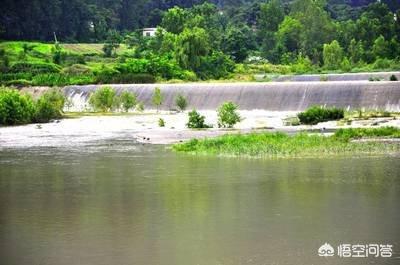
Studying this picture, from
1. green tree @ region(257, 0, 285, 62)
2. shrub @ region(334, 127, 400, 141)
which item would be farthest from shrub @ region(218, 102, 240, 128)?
green tree @ region(257, 0, 285, 62)

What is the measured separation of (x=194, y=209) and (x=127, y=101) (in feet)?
116

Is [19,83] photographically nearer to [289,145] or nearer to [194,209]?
[289,145]

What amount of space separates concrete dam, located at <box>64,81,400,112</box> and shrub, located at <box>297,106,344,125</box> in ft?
17.3

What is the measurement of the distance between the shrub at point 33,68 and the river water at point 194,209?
42843 mm

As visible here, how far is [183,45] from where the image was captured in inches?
2724

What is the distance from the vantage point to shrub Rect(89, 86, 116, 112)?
54.6 metres

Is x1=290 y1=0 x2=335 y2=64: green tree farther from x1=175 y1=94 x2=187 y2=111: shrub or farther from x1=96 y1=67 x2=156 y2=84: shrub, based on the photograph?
x1=175 y1=94 x2=187 y2=111: shrub

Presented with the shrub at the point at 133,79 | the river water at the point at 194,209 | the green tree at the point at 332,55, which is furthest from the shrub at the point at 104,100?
the river water at the point at 194,209

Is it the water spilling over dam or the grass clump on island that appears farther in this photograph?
the water spilling over dam

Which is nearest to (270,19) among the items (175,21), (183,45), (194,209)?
(175,21)

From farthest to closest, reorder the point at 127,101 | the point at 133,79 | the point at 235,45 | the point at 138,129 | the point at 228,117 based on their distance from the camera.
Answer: the point at 235,45, the point at 133,79, the point at 127,101, the point at 138,129, the point at 228,117

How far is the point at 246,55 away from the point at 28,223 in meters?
66.2

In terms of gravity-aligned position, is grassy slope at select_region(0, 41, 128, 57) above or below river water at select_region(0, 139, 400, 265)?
above

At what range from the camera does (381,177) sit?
2288 cm
